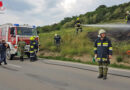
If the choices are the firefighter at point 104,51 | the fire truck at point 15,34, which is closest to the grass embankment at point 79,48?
the fire truck at point 15,34

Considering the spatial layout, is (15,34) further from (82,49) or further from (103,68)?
(103,68)

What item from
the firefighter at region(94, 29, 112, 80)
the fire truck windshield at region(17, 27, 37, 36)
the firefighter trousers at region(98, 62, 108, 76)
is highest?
the fire truck windshield at region(17, 27, 37, 36)

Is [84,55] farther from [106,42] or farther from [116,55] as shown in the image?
[106,42]

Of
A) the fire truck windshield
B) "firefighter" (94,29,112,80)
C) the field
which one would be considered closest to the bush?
the field

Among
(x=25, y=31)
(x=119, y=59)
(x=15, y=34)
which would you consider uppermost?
(x=25, y=31)

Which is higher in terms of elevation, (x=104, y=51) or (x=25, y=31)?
(x=25, y=31)

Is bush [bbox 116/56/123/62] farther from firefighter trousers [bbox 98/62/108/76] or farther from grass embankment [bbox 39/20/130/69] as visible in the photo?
firefighter trousers [bbox 98/62/108/76]

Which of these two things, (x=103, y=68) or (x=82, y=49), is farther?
(x=82, y=49)

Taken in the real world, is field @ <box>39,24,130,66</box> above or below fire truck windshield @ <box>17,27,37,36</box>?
below

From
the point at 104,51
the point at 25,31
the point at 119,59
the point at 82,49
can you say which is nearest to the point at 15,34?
the point at 25,31

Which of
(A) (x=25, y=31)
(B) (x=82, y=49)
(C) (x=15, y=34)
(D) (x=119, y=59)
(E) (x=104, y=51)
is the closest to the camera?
(E) (x=104, y=51)

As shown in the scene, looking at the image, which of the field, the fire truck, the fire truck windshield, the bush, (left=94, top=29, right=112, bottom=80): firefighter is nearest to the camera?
(left=94, top=29, right=112, bottom=80): firefighter

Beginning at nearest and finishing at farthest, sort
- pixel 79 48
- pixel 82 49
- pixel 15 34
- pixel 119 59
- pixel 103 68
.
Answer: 1. pixel 103 68
2. pixel 119 59
3. pixel 15 34
4. pixel 82 49
5. pixel 79 48

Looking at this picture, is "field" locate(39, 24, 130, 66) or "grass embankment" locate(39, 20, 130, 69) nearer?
"field" locate(39, 24, 130, 66)
